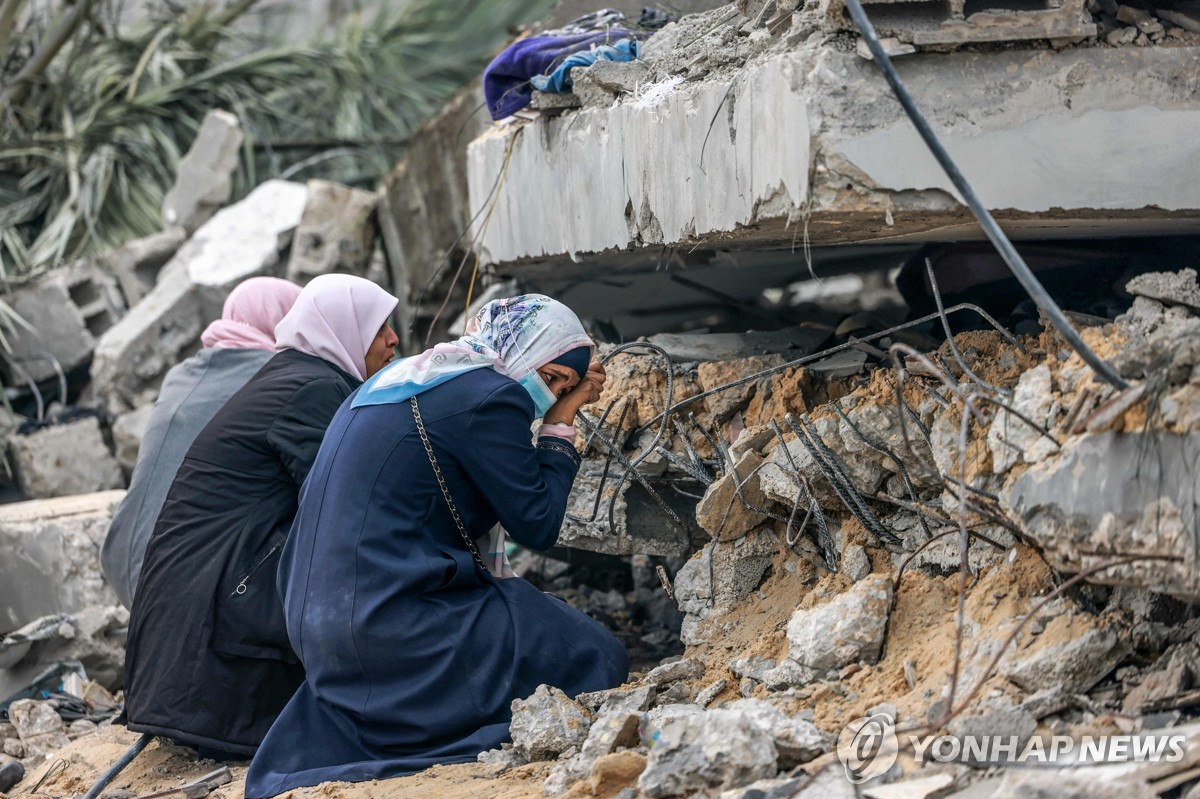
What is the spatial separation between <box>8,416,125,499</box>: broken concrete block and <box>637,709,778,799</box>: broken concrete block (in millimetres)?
5410

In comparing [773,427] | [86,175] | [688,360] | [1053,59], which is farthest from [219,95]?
[1053,59]

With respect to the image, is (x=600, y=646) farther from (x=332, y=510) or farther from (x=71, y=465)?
(x=71, y=465)

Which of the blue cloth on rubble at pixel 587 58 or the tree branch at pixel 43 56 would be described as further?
the tree branch at pixel 43 56

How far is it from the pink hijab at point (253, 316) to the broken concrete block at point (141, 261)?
13.3ft

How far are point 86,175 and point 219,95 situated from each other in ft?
5.31

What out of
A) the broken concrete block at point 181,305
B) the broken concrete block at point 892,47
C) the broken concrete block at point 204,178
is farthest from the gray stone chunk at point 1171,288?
the broken concrete block at point 204,178

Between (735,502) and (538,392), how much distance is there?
655 millimetres

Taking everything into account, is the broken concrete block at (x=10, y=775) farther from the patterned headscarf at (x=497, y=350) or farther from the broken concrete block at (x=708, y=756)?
the broken concrete block at (x=708, y=756)

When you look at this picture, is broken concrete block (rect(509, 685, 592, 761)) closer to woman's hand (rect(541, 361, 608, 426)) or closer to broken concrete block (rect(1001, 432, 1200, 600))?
woman's hand (rect(541, 361, 608, 426))

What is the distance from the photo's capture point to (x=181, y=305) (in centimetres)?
749

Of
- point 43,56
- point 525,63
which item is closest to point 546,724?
point 525,63

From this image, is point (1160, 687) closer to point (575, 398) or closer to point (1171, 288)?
point (1171, 288)

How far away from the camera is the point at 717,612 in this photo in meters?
3.47

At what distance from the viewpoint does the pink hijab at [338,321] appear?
378cm
